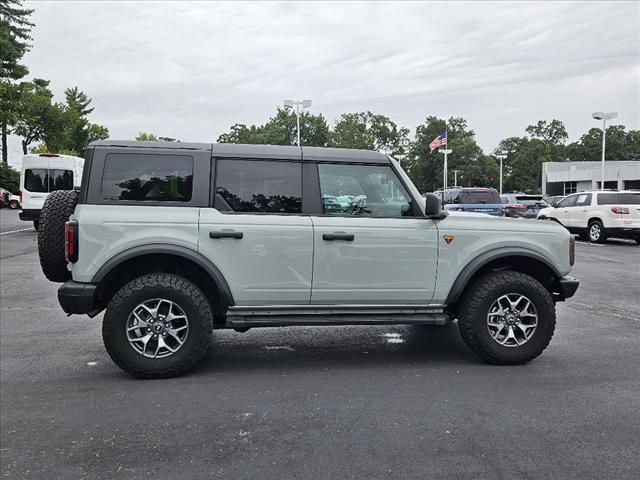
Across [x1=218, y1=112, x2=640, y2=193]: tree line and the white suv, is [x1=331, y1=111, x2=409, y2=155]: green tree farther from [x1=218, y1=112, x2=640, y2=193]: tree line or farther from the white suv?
the white suv

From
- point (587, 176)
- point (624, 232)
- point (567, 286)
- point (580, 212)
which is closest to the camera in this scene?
point (567, 286)

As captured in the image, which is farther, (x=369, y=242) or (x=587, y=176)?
(x=587, y=176)

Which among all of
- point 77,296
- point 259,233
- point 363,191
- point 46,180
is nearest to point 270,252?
point 259,233

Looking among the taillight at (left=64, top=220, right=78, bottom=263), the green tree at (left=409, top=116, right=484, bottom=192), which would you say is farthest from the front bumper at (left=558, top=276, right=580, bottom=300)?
the green tree at (left=409, top=116, right=484, bottom=192)

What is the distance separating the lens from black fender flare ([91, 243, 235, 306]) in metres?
4.43

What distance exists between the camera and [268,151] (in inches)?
191

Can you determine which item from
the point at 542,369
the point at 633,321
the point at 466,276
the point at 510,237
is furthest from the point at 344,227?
the point at 633,321

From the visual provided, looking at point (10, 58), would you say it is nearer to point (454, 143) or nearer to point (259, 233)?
point (259, 233)

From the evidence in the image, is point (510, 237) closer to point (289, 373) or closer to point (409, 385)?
point (409, 385)

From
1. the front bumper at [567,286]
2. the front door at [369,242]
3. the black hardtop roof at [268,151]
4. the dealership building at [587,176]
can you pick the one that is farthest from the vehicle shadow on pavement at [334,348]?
the dealership building at [587,176]

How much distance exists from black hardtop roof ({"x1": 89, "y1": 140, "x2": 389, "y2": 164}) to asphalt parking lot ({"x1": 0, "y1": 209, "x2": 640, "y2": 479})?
1.84m

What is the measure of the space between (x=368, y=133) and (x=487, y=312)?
294ft

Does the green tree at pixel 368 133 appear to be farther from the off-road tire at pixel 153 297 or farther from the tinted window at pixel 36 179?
the off-road tire at pixel 153 297

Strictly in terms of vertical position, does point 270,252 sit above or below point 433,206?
below
